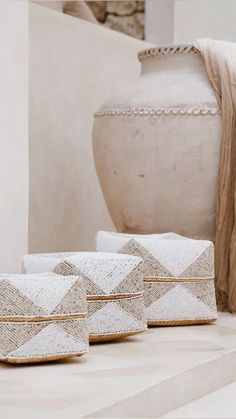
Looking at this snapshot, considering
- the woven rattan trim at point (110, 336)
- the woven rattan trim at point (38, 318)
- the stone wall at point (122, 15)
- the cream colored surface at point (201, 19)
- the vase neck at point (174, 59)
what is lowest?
the woven rattan trim at point (110, 336)

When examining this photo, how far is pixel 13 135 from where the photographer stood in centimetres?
280

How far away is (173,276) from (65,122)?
131 centimetres

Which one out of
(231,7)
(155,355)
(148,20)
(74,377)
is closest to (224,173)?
(155,355)

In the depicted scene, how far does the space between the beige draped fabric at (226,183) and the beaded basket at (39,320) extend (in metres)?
1.02

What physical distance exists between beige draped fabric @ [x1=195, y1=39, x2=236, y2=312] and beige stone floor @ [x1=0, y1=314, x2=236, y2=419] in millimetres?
508

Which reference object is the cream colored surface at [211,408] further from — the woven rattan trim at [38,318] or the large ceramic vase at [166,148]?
the large ceramic vase at [166,148]

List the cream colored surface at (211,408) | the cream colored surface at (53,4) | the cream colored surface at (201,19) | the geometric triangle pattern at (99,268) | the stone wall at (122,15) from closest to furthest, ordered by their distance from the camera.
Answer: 1. the cream colored surface at (211,408)
2. the geometric triangle pattern at (99,268)
3. the cream colored surface at (53,4)
4. the cream colored surface at (201,19)
5. the stone wall at (122,15)

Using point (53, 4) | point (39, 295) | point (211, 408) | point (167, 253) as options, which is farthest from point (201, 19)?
point (211, 408)

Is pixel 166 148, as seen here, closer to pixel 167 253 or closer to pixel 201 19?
pixel 167 253

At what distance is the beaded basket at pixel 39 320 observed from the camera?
2.06 meters

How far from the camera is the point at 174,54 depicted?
3.23m

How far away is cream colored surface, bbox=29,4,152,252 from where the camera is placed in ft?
11.9

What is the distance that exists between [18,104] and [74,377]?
1.14m

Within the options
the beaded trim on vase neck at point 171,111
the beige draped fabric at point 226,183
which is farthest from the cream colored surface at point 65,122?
the beige draped fabric at point 226,183
